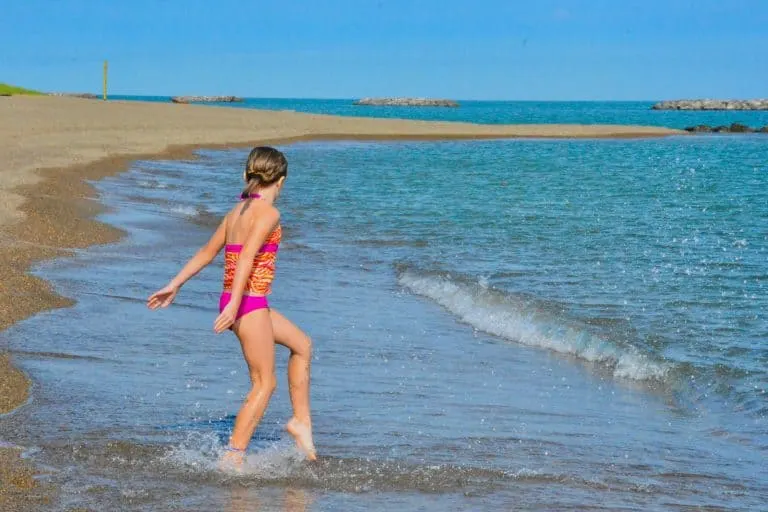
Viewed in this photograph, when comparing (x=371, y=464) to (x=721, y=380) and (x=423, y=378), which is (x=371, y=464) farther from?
(x=721, y=380)

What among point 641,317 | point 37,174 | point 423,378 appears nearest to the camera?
point 423,378

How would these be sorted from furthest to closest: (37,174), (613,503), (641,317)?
1. (37,174)
2. (641,317)
3. (613,503)

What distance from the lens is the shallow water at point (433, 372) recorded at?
5.27 m

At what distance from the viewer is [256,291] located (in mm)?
5402

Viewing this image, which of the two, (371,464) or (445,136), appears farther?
(445,136)

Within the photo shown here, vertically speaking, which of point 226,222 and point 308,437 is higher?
point 226,222

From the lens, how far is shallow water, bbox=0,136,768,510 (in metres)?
5.27

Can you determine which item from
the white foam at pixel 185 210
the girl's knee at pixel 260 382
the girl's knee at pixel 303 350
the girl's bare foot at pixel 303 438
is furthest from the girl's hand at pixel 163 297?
the white foam at pixel 185 210

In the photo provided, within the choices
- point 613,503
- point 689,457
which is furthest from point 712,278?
point 613,503

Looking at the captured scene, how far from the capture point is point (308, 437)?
218 inches

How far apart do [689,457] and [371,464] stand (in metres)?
1.73

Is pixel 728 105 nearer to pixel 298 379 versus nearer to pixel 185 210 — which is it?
pixel 185 210

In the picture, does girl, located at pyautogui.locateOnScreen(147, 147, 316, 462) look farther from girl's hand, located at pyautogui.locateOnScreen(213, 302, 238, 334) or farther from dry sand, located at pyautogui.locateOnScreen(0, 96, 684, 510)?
dry sand, located at pyautogui.locateOnScreen(0, 96, 684, 510)

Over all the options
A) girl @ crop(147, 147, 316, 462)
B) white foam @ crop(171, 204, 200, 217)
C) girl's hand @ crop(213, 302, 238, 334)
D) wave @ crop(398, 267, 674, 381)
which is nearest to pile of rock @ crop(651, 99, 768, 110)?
white foam @ crop(171, 204, 200, 217)
